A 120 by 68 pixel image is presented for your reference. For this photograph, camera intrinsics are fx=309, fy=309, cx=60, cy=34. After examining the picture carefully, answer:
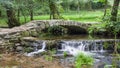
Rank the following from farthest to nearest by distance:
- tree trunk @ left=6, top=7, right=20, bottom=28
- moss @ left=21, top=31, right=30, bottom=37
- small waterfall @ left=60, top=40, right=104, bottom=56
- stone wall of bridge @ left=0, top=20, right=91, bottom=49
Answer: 1. tree trunk @ left=6, top=7, right=20, bottom=28
2. small waterfall @ left=60, top=40, right=104, bottom=56
3. moss @ left=21, top=31, right=30, bottom=37
4. stone wall of bridge @ left=0, top=20, right=91, bottom=49

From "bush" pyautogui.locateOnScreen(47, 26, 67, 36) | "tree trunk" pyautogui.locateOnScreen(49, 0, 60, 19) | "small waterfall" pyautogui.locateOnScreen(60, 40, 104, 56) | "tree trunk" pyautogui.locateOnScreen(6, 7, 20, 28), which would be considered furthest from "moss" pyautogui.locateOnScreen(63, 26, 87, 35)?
"small waterfall" pyautogui.locateOnScreen(60, 40, 104, 56)

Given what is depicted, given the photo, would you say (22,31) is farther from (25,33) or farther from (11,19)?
(11,19)

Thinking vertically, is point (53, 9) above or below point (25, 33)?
above

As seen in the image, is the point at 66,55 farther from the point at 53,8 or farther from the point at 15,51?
the point at 53,8

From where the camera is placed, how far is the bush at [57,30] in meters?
16.7

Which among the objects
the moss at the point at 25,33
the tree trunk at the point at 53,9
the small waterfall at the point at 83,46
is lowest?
the small waterfall at the point at 83,46

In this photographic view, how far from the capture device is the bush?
1667cm

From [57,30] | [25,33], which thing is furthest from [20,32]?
[57,30]

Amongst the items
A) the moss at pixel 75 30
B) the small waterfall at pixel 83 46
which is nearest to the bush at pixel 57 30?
the moss at pixel 75 30

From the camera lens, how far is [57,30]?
17078 mm

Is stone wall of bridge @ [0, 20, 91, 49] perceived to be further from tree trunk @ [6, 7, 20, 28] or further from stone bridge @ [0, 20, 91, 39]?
tree trunk @ [6, 7, 20, 28]

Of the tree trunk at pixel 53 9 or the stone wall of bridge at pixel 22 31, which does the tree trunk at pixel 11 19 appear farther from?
the stone wall of bridge at pixel 22 31

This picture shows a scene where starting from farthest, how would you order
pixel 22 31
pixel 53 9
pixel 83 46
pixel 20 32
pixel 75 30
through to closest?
pixel 53 9 → pixel 75 30 → pixel 83 46 → pixel 22 31 → pixel 20 32

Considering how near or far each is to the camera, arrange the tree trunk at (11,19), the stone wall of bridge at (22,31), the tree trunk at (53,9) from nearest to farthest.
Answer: the stone wall of bridge at (22,31) < the tree trunk at (11,19) < the tree trunk at (53,9)
